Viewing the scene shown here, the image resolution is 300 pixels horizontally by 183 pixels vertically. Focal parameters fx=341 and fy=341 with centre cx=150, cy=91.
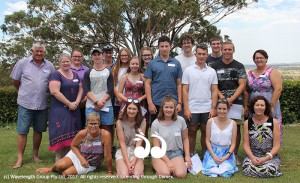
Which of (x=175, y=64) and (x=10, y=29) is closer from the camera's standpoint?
(x=175, y=64)

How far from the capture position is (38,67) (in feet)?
18.0

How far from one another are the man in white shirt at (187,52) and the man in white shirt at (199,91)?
36 cm

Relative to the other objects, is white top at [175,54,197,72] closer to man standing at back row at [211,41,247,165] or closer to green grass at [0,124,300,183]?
man standing at back row at [211,41,247,165]

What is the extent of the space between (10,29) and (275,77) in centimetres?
1770

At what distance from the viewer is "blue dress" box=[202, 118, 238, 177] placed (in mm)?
4942

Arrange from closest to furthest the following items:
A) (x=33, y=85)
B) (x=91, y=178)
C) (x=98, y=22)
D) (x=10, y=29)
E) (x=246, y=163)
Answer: (x=91, y=178), (x=246, y=163), (x=33, y=85), (x=98, y=22), (x=10, y=29)

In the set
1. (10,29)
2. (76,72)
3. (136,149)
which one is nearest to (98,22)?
(10,29)

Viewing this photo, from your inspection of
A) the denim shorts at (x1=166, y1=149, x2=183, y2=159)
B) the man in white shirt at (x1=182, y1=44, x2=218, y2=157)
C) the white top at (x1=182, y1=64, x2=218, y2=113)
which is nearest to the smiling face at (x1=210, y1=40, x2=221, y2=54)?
the man in white shirt at (x1=182, y1=44, x2=218, y2=157)

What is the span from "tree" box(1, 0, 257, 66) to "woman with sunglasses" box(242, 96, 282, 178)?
13.0 meters

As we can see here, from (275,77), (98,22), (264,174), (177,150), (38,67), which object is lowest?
(264,174)

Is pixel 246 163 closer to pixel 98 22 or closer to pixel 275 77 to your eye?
pixel 275 77

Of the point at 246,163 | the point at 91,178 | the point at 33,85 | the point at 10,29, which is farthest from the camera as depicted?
the point at 10,29

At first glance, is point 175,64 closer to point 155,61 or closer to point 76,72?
point 155,61

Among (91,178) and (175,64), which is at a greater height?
(175,64)
